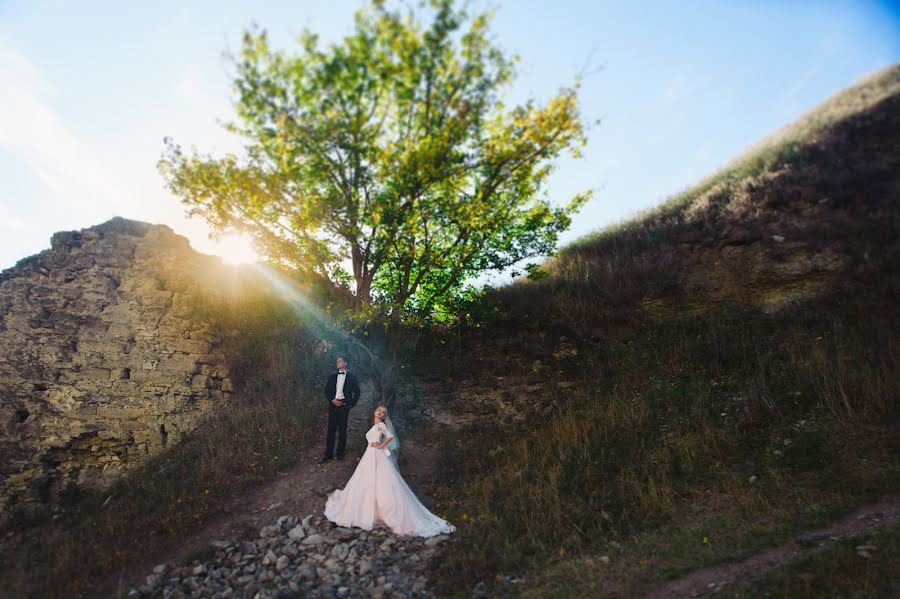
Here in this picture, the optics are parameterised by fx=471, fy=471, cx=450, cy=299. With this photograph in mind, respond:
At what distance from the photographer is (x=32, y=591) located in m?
6.68

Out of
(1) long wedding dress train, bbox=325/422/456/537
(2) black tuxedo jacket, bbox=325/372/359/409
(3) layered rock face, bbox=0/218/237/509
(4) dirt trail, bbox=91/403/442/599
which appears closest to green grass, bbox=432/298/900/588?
(1) long wedding dress train, bbox=325/422/456/537

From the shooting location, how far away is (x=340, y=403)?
32.2ft

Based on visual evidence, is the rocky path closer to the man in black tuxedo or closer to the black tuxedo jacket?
the man in black tuxedo

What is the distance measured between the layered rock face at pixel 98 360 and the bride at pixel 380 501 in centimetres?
540

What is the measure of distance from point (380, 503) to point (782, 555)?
566 cm

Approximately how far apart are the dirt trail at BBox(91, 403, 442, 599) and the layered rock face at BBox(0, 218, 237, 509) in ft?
11.7

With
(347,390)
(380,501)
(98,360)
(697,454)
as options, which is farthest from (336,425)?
(697,454)

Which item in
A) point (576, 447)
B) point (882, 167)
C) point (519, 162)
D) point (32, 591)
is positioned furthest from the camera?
point (882, 167)

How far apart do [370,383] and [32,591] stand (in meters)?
7.25

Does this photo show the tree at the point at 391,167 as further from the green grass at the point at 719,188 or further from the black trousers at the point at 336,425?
the green grass at the point at 719,188

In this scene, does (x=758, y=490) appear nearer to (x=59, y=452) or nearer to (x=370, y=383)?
(x=370, y=383)

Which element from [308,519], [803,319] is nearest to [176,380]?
[308,519]

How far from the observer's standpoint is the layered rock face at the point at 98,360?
1053 centimetres

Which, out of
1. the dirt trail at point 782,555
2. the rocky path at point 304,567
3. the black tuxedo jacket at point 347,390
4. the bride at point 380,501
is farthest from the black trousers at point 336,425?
the dirt trail at point 782,555
